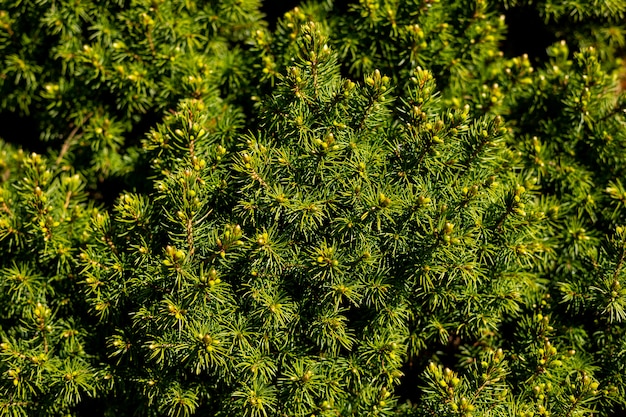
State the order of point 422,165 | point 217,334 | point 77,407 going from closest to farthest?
point 217,334, point 422,165, point 77,407

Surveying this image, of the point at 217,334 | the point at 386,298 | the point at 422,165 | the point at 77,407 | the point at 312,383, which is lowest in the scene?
→ the point at 77,407

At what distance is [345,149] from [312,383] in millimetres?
852

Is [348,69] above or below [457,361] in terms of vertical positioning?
above

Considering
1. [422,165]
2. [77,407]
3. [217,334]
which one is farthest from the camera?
[77,407]

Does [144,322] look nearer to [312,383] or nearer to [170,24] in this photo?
[312,383]

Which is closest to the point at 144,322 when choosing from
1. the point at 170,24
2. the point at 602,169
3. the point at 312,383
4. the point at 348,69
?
the point at 312,383

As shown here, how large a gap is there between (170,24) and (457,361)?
2.01 metres

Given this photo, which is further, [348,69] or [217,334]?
[348,69]

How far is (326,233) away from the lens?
2115 millimetres

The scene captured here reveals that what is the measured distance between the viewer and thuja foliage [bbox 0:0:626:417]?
2.04 metres

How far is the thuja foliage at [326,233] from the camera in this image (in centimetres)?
204

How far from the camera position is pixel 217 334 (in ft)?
6.53

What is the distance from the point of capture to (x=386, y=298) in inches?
83.7

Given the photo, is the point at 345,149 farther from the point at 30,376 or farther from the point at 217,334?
the point at 30,376
